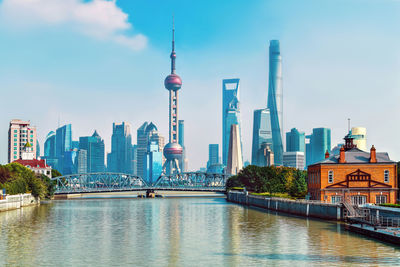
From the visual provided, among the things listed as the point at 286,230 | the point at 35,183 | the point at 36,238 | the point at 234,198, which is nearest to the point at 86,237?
the point at 36,238

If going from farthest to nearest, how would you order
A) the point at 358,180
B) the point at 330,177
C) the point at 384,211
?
the point at 330,177
the point at 358,180
the point at 384,211

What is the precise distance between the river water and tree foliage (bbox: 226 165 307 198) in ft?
159

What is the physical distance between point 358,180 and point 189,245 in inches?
1784

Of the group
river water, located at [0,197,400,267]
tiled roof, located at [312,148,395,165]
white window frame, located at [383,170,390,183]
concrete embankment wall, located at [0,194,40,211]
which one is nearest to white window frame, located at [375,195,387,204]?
white window frame, located at [383,170,390,183]

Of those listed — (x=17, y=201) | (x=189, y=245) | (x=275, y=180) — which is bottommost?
(x=189, y=245)

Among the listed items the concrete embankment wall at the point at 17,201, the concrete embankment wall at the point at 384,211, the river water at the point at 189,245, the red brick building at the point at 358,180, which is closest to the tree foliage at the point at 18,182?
the concrete embankment wall at the point at 17,201

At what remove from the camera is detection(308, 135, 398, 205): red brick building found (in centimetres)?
9681

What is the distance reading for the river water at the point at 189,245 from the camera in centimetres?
5103

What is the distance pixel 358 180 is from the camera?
3824 inches

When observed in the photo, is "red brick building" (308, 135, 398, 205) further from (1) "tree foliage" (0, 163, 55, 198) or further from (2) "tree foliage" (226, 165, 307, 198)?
(1) "tree foliage" (0, 163, 55, 198)

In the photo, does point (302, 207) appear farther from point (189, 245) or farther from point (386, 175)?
point (189, 245)

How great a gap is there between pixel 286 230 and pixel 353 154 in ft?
99.5

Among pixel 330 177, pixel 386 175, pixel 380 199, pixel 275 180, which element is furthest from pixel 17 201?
pixel 386 175

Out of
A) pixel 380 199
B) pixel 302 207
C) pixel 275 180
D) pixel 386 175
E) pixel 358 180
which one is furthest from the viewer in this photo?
pixel 275 180
